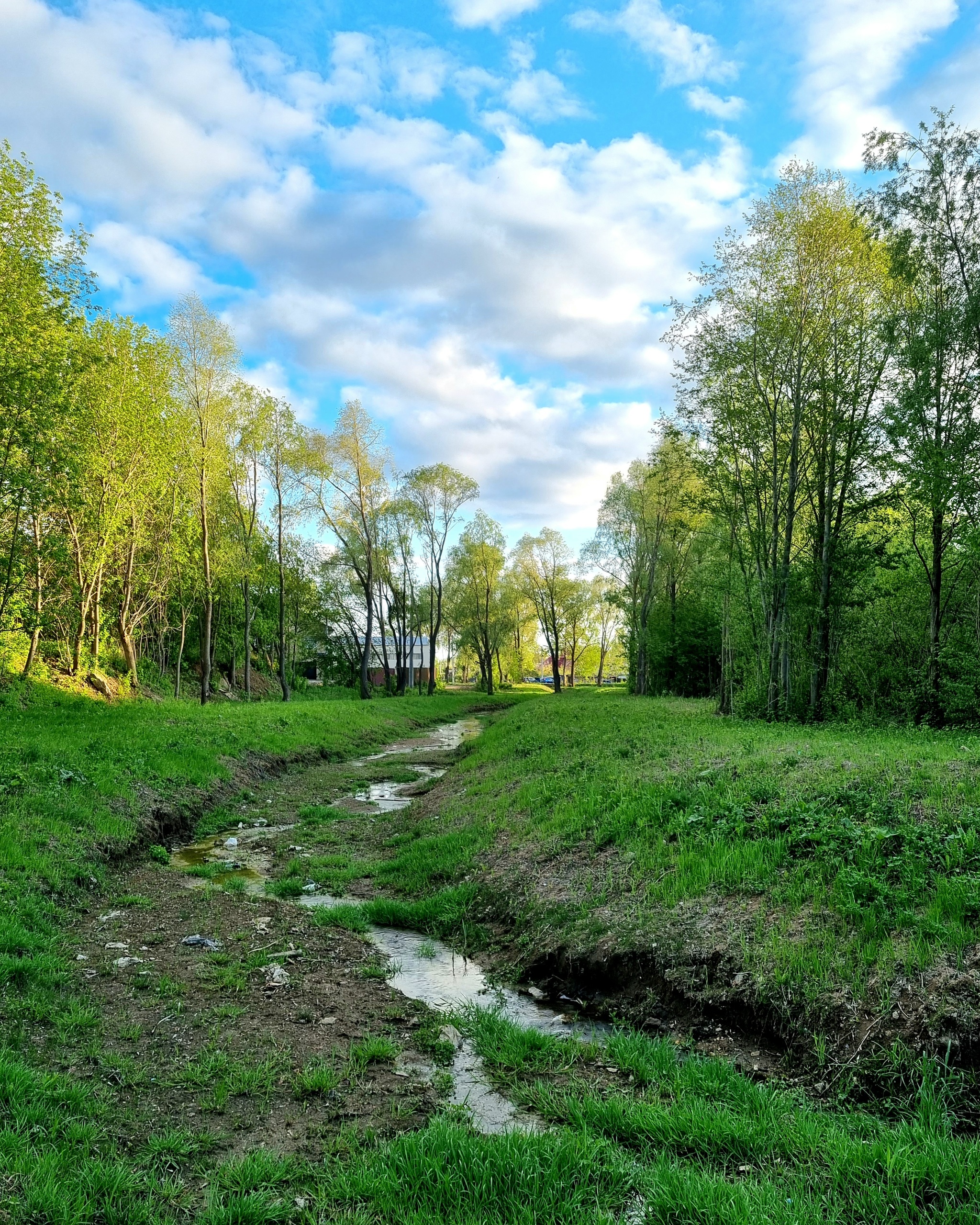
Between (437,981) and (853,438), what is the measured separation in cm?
2319

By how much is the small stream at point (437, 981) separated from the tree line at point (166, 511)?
35.0 ft

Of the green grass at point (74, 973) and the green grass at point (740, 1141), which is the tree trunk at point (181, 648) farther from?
the green grass at point (740, 1141)

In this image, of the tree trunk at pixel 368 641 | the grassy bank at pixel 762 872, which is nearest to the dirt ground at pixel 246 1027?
the grassy bank at pixel 762 872

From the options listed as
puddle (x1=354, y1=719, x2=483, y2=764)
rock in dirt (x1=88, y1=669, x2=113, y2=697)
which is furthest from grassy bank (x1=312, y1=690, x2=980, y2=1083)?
rock in dirt (x1=88, y1=669, x2=113, y2=697)

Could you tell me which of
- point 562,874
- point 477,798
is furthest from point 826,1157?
point 477,798

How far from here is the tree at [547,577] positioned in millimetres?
72312

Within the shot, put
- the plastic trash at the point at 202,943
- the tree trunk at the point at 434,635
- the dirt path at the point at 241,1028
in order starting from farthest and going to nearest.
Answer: the tree trunk at the point at 434,635 < the plastic trash at the point at 202,943 < the dirt path at the point at 241,1028

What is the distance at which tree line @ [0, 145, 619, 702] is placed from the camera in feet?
57.6

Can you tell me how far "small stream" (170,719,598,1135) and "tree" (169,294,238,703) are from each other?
66.6ft

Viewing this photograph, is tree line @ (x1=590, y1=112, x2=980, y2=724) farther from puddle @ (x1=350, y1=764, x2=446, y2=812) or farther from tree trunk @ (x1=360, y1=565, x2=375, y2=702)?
tree trunk @ (x1=360, y1=565, x2=375, y2=702)

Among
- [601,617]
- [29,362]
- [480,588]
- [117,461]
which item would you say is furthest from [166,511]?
[601,617]

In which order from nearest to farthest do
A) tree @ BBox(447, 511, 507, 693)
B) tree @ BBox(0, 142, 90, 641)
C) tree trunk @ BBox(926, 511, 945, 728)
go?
1. tree @ BBox(0, 142, 90, 641)
2. tree trunk @ BBox(926, 511, 945, 728)
3. tree @ BBox(447, 511, 507, 693)

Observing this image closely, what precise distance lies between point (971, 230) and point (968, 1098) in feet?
83.3

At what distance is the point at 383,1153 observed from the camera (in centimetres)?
430
